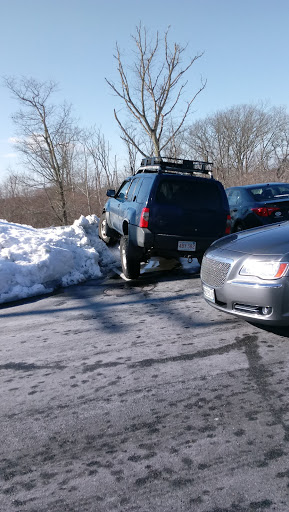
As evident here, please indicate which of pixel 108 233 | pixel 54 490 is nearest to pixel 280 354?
pixel 54 490

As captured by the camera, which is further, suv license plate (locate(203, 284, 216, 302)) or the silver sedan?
suv license plate (locate(203, 284, 216, 302))

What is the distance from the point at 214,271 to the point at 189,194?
301cm

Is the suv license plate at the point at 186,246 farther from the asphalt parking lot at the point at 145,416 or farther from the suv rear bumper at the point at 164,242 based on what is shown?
the asphalt parking lot at the point at 145,416

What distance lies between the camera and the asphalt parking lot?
2.03 meters

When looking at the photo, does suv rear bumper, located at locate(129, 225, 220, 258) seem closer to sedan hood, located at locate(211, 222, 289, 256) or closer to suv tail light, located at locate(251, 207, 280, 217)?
sedan hood, located at locate(211, 222, 289, 256)

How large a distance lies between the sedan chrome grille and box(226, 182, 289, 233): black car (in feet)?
15.6

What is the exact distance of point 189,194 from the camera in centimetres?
704

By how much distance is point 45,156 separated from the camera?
29406 mm

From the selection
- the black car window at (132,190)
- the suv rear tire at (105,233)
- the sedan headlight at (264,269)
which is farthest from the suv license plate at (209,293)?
the suv rear tire at (105,233)

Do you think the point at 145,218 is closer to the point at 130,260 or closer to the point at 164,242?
the point at 164,242

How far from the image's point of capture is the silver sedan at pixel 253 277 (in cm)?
360

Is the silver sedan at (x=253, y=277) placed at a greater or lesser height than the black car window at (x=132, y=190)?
lesser

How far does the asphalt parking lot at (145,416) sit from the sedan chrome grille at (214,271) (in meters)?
0.54

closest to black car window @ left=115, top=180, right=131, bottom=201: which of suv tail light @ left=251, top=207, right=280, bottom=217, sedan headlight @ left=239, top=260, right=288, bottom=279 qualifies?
suv tail light @ left=251, top=207, right=280, bottom=217
